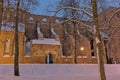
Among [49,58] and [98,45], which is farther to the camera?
[49,58]

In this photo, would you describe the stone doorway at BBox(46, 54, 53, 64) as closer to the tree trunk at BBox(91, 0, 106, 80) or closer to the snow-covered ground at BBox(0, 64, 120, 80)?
the snow-covered ground at BBox(0, 64, 120, 80)

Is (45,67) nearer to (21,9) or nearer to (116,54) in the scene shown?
(21,9)

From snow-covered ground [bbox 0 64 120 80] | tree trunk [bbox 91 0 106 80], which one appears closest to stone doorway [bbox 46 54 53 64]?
snow-covered ground [bbox 0 64 120 80]

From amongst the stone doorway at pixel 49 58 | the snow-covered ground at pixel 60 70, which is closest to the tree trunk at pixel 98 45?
the snow-covered ground at pixel 60 70

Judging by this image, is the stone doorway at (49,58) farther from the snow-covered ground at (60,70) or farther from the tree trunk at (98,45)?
the tree trunk at (98,45)

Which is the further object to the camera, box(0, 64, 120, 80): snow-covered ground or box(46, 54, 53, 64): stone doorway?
box(46, 54, 53, 64): stone doorway

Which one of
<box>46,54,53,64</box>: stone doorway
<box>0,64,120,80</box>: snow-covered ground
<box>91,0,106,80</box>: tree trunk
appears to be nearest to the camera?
<box>91,0,106,80</box>: tree trunk

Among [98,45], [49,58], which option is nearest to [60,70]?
[98,45]

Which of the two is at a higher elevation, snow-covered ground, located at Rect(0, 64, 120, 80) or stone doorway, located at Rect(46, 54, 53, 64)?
stone doorway, located at Rect(46, 54, 53, 64)

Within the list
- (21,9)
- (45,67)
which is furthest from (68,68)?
(21,9)

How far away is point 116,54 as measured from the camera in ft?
130

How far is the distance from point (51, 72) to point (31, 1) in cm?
689

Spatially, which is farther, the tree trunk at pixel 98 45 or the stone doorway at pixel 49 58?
the stone doorway at pixel 49 58

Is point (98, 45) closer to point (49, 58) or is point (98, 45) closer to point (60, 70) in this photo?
point (60, 70)
